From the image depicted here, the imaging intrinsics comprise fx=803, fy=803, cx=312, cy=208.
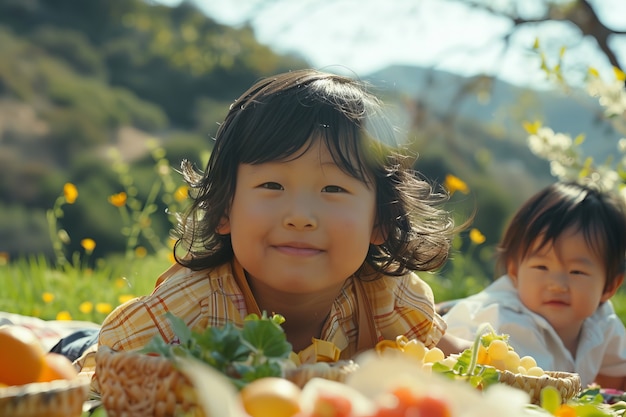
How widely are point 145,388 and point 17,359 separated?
0.20 m

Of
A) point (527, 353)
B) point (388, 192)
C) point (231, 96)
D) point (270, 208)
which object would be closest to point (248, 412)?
point (270, 208)

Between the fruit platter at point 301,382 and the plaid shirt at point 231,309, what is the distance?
1.26 ft

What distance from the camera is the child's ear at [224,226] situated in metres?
2.15

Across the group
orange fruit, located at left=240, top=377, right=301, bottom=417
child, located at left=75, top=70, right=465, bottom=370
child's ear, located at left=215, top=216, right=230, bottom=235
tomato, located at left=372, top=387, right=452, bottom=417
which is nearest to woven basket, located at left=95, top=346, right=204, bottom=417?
orange fruit, located at left=240, top=377, right=301, bottom=417

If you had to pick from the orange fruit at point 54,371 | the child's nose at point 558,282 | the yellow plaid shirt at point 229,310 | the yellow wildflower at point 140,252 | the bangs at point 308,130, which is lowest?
the yellow wildflower at point 140,252

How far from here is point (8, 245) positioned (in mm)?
11469

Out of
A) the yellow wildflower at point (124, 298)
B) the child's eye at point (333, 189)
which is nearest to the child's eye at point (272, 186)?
the child's eye at point (333, 189)

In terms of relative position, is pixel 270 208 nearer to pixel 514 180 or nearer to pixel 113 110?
pixel 514 180

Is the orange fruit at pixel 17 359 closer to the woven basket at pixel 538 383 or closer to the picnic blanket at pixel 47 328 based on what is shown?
the woven basket at pixel 538 383

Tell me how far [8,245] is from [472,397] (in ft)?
37.6

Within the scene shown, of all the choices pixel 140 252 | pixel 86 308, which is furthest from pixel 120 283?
pixel 140 252

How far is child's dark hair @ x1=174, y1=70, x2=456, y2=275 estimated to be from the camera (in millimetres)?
1980

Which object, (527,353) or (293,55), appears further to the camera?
(293,55)

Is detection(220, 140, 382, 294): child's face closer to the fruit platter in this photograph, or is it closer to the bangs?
the bangs
